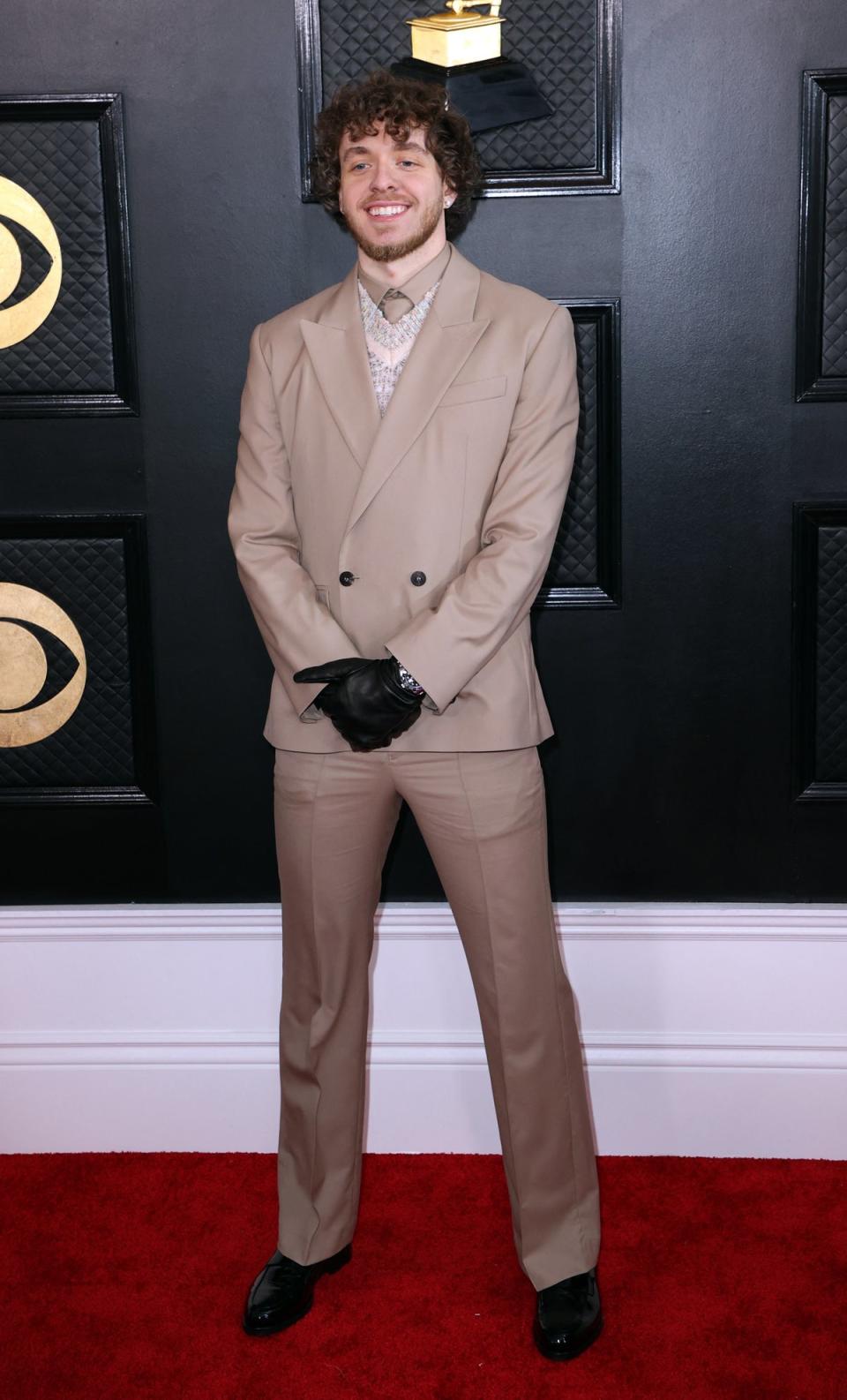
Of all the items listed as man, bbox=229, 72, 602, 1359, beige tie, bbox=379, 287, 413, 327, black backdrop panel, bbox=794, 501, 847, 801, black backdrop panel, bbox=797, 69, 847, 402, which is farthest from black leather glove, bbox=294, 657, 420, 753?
black backdrop panel, bbox=797, 69, 847, 402

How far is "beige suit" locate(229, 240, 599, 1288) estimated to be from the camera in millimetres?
2041

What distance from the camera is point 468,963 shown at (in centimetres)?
222

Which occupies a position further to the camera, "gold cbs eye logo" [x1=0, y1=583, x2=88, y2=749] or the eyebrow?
"gold cbs eye logo" [x1=0, y1=583, x2=88, y2=749]

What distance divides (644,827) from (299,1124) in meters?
0.89

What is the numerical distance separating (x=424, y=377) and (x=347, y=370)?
0.14 m

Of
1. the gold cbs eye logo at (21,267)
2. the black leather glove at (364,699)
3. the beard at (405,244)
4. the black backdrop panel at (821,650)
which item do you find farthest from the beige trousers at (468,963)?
the gold cbs eye logo at (21,267)

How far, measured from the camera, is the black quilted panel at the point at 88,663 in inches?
102

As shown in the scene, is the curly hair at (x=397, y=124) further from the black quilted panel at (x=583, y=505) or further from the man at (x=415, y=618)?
the black quilted panel at (x=583, y=505)

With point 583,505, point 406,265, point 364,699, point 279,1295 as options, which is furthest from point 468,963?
point 406,265

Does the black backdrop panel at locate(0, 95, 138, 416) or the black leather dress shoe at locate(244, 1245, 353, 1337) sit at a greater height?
the black backdrop panel at locate(0, 95, 138, 416)

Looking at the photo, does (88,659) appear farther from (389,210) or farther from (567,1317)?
(567,1317)

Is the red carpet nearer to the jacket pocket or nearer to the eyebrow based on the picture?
the jacket pocket

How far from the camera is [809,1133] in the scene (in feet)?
8.71

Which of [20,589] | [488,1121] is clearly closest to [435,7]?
[20,589]
